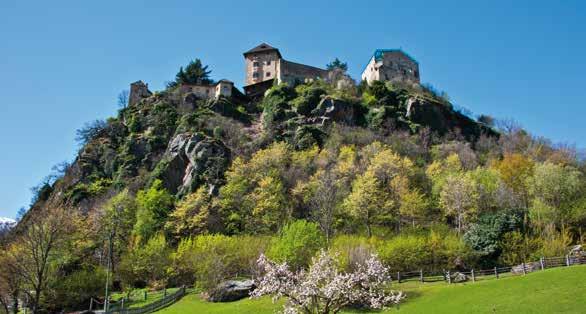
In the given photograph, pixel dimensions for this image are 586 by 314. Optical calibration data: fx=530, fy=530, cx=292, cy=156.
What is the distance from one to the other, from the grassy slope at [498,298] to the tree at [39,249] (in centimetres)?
1274

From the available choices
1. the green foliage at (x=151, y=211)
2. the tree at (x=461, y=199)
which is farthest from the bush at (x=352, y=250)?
the green foliage at (x=151, y=211)

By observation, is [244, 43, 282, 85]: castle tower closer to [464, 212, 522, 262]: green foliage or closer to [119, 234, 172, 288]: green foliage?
[119, 234, 172, 288]: green foliage

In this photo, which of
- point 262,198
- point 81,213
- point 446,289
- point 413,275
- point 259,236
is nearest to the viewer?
point 446,289

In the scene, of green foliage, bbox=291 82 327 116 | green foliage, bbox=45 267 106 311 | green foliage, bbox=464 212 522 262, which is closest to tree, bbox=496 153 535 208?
green foliage, bbox=464 212 522 262

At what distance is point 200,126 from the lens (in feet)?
315

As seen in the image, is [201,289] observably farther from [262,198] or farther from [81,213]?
[81,213]

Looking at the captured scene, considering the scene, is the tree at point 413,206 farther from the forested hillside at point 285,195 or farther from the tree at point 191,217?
the tree at point 191,217

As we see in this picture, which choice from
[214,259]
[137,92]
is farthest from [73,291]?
[137,92]

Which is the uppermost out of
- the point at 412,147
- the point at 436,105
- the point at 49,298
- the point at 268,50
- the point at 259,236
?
the point at 268,50

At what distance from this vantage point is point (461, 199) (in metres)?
61.3

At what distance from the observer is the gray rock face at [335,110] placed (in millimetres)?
102125

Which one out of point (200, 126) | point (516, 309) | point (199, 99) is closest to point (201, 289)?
point (516, 309)

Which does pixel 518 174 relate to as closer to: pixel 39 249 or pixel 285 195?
pixel 285 195

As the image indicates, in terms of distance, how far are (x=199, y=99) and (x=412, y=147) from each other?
46.5 meters
